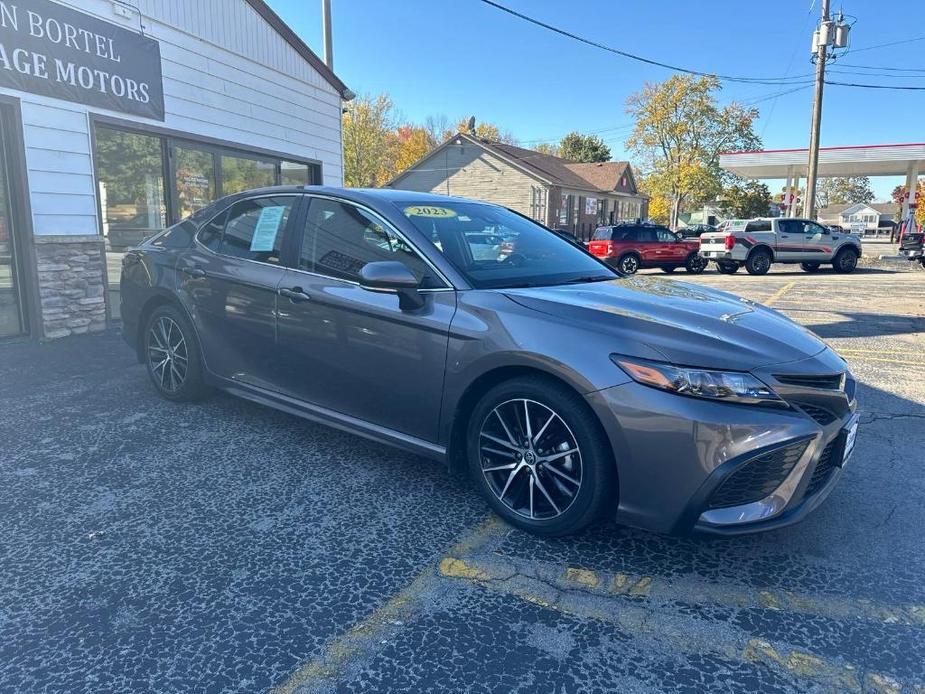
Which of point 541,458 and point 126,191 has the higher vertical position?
point 126,191

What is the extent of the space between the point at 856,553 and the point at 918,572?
0.22 meters

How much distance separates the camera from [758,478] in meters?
2.44

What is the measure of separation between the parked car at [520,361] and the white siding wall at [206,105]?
13.6 ft

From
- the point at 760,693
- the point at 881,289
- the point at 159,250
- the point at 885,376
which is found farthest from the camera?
the point at 881,289

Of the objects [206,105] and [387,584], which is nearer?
[387,584]

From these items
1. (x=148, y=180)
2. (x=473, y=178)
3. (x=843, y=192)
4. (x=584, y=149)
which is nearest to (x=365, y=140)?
(x=473, y=178)

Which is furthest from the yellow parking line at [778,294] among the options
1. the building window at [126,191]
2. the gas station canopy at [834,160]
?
the gas station canopy at [834,160]

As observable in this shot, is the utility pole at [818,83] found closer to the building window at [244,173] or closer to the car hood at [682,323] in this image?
the building window at [244,173]

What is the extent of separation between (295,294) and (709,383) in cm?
228

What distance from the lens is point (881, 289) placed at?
13.6 metres

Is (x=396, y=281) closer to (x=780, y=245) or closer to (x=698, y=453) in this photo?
(x=698, y=453)

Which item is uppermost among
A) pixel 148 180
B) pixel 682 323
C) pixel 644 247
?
pixel 148 180

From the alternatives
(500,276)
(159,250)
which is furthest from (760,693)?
(159,250)

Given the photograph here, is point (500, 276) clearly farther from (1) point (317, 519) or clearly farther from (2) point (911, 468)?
(2) point (911, 468)
